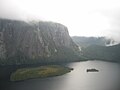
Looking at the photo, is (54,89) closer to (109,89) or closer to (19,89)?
(19,89)

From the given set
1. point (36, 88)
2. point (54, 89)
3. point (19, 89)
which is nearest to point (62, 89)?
point (54, 89)

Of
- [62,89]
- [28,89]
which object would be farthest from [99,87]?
[28,89]

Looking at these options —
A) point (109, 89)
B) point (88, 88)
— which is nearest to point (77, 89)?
point (88, 88)

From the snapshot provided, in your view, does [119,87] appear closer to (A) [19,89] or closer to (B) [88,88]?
(B) [88,88]

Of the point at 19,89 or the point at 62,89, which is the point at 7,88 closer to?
the point at 19,89

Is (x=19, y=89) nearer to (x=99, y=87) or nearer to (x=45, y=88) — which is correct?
(x=45, y=88)
